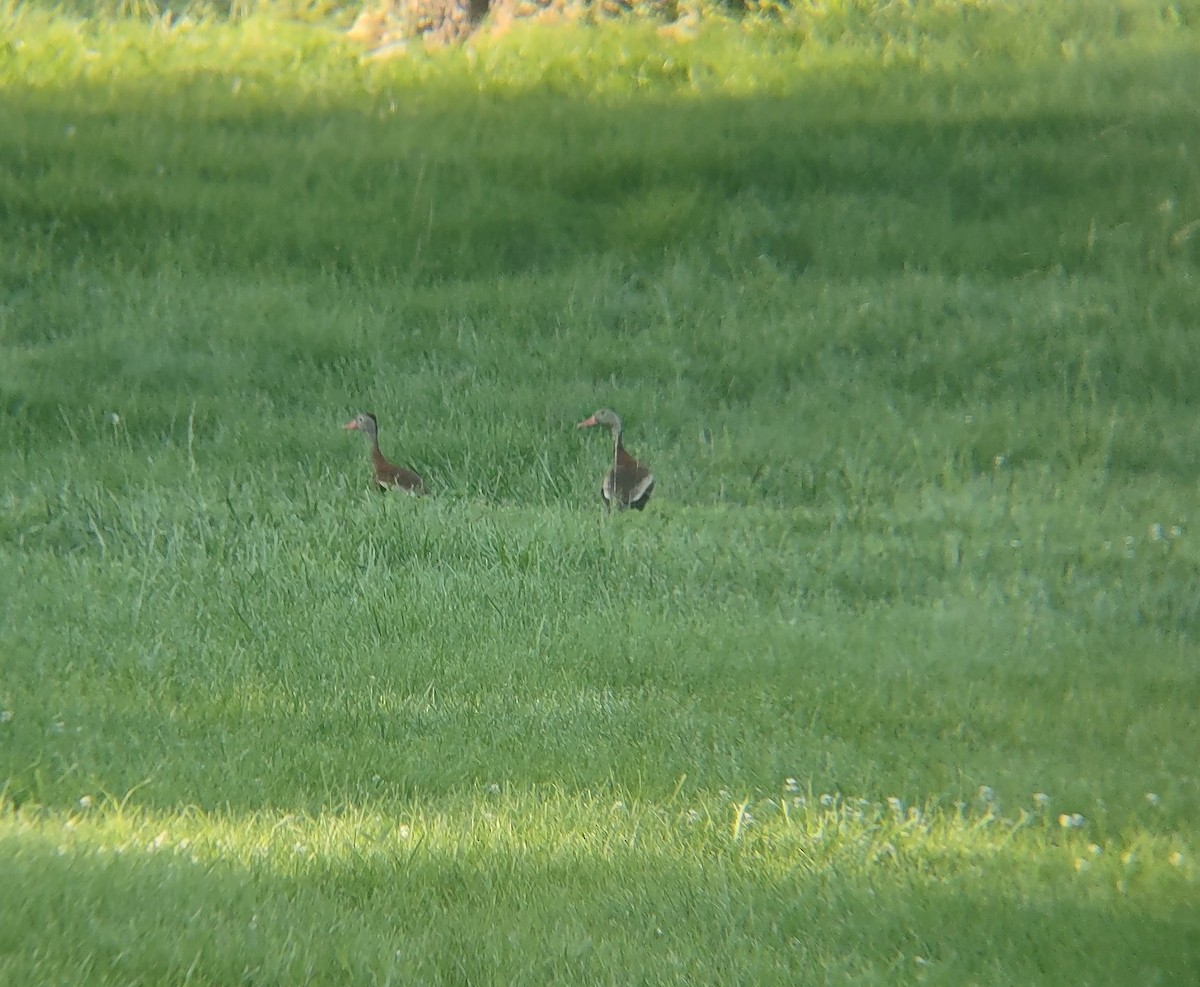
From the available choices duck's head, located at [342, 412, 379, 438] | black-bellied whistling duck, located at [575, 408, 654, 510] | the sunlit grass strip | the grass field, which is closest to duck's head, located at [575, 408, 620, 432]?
the grass field

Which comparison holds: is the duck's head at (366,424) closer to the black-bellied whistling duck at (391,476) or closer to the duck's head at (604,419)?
the black-bellied whistling duck at (391,476)

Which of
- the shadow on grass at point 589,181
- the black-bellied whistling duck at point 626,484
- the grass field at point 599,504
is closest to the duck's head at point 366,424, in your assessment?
the grass field at point 599,504

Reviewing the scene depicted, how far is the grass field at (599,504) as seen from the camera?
4.34 m

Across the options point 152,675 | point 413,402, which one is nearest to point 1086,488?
point 413,402

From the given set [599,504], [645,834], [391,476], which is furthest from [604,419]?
[645,834]

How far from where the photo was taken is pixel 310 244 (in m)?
14.5

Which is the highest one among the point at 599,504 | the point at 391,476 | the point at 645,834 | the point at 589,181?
the point at 645,834

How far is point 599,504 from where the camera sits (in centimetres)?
1036

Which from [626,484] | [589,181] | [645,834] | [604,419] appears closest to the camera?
[645,834]

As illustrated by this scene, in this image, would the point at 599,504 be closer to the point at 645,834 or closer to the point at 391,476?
the point at 391,476

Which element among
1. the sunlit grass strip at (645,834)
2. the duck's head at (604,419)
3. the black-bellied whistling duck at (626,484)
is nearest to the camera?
the sunlit grass strip at (645,834)

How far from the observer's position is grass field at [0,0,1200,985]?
4340 millimetres

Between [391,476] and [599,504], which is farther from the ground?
[391,476]

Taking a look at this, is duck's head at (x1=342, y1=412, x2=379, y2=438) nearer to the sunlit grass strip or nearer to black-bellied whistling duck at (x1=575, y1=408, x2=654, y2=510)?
black-bellied whistling duck at (x1=575, y1=408, x2=654, y2=510)
